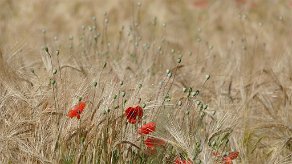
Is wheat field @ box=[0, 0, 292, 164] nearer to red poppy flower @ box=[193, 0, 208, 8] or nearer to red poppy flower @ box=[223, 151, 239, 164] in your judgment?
red poppy flower @ box=[223, 151, 239, 164]

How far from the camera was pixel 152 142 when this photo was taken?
3258mm

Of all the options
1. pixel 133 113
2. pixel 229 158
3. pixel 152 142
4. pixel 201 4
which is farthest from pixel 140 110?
pixel 201 4

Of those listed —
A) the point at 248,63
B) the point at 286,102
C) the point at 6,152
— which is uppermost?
the point at 248,63

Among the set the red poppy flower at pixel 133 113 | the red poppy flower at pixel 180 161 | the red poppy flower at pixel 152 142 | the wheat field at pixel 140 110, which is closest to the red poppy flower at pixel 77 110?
the wheat field at pixel 140 110

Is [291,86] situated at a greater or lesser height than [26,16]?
lesser

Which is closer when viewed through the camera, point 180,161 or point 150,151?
point 180,161

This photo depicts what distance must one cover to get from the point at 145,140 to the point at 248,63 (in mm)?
2590

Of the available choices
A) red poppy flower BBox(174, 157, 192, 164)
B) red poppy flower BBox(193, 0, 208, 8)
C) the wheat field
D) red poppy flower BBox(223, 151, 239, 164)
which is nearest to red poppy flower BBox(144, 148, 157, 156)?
the wheat field

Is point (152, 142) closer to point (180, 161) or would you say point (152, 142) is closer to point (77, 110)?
point (180, 161)

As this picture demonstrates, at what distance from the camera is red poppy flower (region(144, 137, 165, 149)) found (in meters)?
3.24

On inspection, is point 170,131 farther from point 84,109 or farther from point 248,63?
point 248,63

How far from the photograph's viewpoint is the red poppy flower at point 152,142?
10.6 feet

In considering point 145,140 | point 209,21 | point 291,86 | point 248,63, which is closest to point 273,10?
point 209,21

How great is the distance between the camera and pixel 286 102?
426 centimetres
